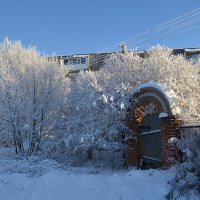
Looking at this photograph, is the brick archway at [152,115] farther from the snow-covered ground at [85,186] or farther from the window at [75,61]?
the window at [75,61]

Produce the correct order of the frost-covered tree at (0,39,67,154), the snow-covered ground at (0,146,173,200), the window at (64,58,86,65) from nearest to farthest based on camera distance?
the snow-covered ground at (0,146,173,200) < the frost-covered tree at (0,39,67,154) < the window at (64,58,86,65)

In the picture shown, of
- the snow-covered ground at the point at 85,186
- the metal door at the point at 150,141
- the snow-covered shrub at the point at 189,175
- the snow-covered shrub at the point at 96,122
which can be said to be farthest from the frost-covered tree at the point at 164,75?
the snow-covered shrub at the point at 189,175

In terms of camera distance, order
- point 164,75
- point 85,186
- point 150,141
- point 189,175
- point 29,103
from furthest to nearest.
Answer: point 164,75, point 29,103, point 150,141, point 85,186, point 189,175

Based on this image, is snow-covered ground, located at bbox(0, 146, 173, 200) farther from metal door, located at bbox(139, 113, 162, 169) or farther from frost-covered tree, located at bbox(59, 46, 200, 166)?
frost-covered tree, located at bbox(59, 46, 200, 166)

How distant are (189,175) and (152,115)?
6.38 metres

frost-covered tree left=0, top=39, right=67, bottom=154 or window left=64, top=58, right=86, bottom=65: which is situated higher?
window left=64, top=58, right=86, bottom=65

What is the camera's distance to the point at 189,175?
8.77 meters

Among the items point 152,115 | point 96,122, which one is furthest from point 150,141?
point 96,122

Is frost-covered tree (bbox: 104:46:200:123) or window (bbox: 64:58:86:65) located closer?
frost-covered tree (bbox: 104:46:200:123)

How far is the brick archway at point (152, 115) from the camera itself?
43.9 ft

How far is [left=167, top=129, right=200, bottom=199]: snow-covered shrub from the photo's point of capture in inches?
343

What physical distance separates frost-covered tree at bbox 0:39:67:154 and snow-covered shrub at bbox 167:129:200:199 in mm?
8647

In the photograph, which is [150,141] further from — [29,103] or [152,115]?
[29,103]

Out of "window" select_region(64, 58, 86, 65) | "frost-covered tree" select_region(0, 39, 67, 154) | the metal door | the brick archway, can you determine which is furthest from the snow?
"window" select_region(64, 58, 86, 65)
